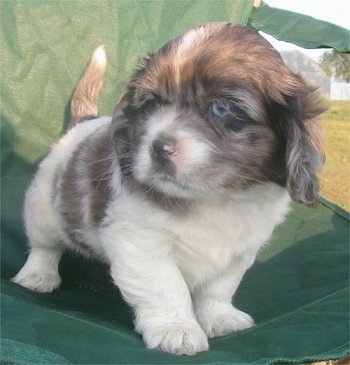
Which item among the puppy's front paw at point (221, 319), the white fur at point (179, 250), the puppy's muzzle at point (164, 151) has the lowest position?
the puppy's front paw at point (221, 319)

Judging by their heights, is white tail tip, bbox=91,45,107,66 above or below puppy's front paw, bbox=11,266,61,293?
above

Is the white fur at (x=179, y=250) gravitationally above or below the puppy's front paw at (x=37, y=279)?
above

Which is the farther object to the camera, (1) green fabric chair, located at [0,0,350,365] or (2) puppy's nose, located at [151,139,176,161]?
(1) green fabric chair, located at [0,0,350,365]

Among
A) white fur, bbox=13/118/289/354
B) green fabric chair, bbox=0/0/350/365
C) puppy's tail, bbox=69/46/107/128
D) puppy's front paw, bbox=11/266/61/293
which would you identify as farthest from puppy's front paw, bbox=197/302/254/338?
puppy's tail, bbox=69/46/107/128

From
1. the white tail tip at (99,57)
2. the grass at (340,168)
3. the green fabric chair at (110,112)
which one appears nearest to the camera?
the green fabric chair at (110,112)

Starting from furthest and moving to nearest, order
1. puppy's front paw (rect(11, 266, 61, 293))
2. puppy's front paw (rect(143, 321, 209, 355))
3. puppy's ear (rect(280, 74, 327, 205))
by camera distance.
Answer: puppy's front paw (rect(11, 266, 61, 293)) → puppy's front paw (rect(143, 321, 209, 355)) → puppy's ear (rect(280, 74, 327, 205))

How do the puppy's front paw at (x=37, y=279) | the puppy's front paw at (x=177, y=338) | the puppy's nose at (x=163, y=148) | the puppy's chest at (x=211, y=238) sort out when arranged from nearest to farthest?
1. the puppy's nose at (x=163, y=148)
2. the puppy's front paw at (x=177, y=338)
3. the puppy's chest at (x=211, y=238)
4. the puppy's front paw at (x=37, y=279)

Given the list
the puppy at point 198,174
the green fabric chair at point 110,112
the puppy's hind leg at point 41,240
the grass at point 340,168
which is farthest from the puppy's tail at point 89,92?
the grass at point 340,168

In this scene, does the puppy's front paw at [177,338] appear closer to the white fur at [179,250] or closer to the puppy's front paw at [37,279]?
the white fur at [179,250]

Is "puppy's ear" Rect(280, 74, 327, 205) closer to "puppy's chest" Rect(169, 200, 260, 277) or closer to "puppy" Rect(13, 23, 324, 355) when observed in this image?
"puppy" Rect(13, 23, 324, 355)
